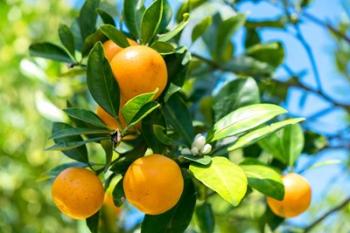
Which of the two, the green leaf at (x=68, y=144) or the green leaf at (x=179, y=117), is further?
the green leaf at (x=179, y=117)

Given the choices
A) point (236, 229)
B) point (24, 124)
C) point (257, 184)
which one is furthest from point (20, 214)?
point (257, 184)

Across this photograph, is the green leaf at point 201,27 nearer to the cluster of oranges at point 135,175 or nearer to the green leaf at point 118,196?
the cluster of oranges at point 135,175

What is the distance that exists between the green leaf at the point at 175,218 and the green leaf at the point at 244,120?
0.31 feet

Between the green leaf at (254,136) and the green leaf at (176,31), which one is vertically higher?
the green leaf at (176,31)

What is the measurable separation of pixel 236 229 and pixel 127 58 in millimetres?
1264

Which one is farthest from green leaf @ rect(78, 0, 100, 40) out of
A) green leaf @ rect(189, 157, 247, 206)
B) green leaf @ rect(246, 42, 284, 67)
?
green leaf @ rect(246, 42, 284, 67)

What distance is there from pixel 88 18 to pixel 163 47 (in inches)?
8.9

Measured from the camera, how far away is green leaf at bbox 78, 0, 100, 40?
1.11 metres

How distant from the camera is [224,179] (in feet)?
2.75

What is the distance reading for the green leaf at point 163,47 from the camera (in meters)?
0.95

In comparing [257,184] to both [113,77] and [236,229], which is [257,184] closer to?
[113,77]

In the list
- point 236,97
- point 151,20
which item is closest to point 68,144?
point 151,20

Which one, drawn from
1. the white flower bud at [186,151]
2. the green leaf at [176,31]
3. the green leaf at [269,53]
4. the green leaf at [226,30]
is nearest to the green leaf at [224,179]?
the white flower bud at [186,151]

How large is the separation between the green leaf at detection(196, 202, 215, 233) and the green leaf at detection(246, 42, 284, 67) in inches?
21.5
